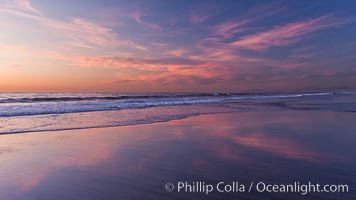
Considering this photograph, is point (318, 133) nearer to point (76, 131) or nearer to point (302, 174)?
point (302, 174)

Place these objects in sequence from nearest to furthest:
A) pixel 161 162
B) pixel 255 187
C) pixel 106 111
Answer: pixel 255 187
pixel 161 162
pixel 106 111

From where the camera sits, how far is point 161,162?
6.04 m

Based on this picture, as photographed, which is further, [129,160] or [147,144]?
[147,144]

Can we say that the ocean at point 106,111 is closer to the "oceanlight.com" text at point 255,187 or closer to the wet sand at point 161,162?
the wet sand at point 161,162

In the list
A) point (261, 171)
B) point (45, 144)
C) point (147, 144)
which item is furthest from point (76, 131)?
point (261, 171)

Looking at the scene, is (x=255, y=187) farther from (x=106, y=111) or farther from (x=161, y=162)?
(x=106, y=111)

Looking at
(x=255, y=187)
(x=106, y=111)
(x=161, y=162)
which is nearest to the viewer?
(x=255, y=187)

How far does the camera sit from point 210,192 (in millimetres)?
4246

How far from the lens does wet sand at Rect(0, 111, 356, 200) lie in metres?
4.34

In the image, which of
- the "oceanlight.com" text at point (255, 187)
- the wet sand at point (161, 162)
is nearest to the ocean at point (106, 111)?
the wet sand at point (161, 162)

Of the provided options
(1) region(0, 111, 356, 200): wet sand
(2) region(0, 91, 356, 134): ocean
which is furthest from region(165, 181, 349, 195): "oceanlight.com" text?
(2) region(0, 91, 356, 134): ocean

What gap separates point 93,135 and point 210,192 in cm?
623

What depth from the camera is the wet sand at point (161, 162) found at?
434 cm

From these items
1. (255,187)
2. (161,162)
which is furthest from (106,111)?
(255,187)
